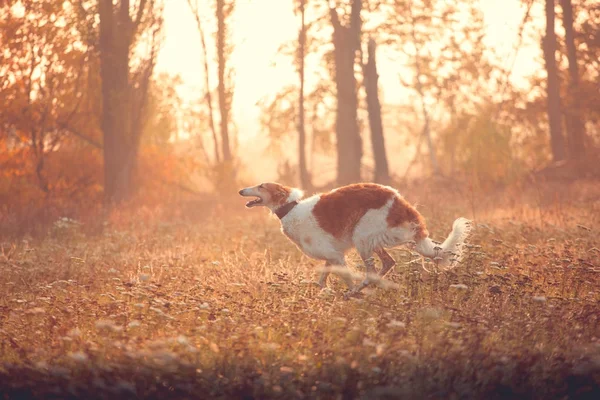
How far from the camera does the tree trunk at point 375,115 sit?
72.7 ft

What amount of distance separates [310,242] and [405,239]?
1068 millimetres

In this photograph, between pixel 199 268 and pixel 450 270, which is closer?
pixel 450 270

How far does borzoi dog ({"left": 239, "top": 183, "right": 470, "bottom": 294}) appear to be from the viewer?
794 centimetres

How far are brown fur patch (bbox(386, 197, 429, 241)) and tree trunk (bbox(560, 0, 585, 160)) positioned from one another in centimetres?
1675

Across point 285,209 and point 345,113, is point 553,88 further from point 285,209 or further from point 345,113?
point 285,209

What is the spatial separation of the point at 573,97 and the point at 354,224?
59.3 ft

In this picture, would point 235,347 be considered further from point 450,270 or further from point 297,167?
point 297,167

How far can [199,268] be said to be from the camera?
9266mm

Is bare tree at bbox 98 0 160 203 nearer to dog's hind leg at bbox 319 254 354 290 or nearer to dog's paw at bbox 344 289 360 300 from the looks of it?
dog's hind leg at bbox 319 254 354 290

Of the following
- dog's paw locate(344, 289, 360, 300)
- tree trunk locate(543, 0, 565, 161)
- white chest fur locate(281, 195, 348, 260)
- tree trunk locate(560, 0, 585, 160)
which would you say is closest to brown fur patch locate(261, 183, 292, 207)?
white chest fur locate(281, 195, 348, 260)

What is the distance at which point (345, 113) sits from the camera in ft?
77.8

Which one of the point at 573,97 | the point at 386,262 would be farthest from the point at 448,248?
the point at 573,97

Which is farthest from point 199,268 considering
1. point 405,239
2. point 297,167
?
point 297,167

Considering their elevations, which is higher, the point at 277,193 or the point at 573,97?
the point at 573,97
